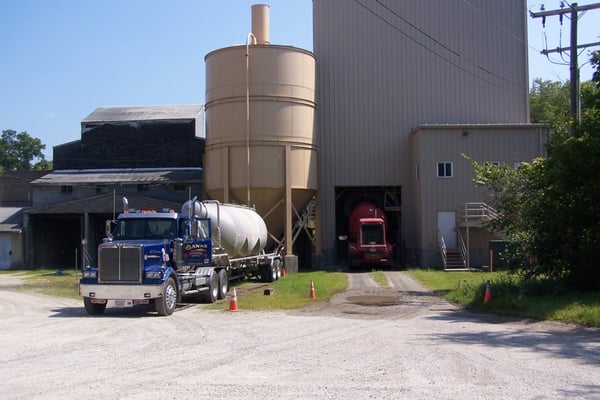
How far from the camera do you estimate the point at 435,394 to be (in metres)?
8.18

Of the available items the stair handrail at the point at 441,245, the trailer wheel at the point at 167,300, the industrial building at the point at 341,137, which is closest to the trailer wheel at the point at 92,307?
the trailer wheel at the point at 167,300

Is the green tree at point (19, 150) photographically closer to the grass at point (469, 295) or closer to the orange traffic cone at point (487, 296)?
the grass at point (469, 295)

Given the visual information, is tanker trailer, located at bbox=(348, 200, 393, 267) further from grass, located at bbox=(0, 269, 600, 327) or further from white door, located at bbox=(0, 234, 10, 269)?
white door, located at bbox=(0, 234, 10, 269)

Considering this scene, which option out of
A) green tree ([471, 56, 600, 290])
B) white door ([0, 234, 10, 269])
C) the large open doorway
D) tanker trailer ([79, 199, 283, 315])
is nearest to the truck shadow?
tanker trailer ([79, 199, 283, 315])

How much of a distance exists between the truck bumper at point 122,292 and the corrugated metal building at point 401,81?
22.2 m

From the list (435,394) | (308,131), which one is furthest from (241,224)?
(435,394)

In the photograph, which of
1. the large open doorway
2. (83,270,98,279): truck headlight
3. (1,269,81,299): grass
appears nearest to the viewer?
(83,270,98,279): truck headlight

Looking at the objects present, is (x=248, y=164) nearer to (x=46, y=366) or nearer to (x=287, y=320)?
(x=287, y=320)

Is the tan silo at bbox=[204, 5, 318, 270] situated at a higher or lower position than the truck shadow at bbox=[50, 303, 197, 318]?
higher

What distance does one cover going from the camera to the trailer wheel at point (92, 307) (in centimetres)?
1739

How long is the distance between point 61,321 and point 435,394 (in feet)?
37.6

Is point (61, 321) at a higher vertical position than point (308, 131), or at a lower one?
lower

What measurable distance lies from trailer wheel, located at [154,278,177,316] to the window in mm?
22481

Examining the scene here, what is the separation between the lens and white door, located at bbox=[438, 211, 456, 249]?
119ft
